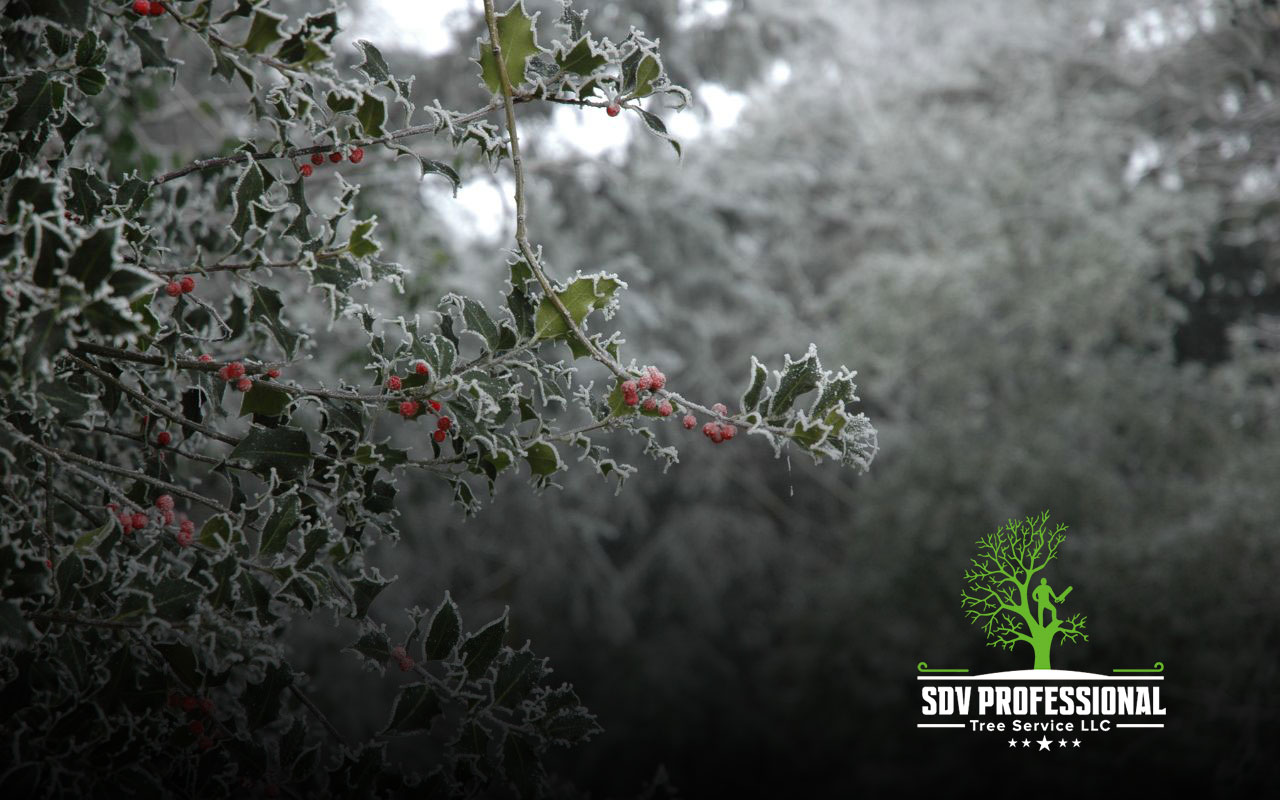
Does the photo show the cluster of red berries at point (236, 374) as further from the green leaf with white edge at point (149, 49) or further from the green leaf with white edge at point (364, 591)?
the green leaf with white edge at point (149, 49)

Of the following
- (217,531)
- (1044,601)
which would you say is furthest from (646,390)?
(1044,601)

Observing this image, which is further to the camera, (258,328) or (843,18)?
(843,18)

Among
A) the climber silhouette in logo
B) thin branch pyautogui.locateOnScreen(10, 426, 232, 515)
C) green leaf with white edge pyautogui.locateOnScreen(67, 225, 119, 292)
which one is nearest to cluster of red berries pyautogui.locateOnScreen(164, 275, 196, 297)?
thin branch pyautogui.locateOnScreen(10, 426, 232, 515)

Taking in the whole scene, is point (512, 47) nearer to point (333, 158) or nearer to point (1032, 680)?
point (333, 158)

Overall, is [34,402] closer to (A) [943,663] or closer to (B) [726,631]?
(A) [943,663]

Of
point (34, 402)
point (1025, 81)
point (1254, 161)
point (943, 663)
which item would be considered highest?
point (1025, 81)

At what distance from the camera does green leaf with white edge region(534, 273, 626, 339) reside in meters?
1.39

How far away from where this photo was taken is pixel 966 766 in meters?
7.46

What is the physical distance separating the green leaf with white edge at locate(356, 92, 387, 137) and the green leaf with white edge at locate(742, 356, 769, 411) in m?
0.57

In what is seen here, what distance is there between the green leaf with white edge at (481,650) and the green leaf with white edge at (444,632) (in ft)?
0.08

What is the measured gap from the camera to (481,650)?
1.56 m

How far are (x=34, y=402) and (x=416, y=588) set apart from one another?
6768 millimetres

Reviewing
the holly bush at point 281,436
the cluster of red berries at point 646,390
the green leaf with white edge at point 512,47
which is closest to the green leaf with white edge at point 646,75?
the holly bush at point 281,436

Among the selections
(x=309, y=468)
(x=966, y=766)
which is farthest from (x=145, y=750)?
(x=966, y=766)
